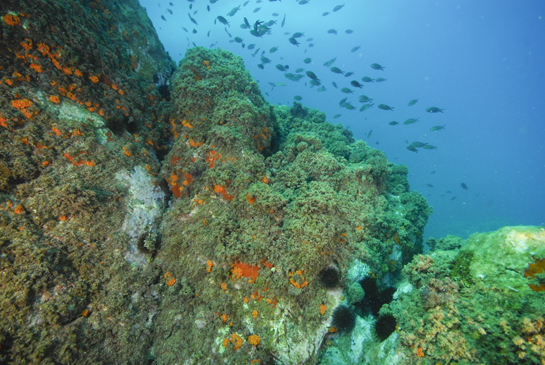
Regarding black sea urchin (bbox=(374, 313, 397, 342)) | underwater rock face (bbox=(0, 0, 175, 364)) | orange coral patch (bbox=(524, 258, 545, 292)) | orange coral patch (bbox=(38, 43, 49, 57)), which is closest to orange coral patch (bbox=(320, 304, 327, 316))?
black sea urchin (bbox=(374, 313, 397, 342))

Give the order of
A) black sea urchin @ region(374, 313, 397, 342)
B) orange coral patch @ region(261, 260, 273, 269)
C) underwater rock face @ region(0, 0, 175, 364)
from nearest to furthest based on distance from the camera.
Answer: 1. underwater rock face @ region(0, 0, 175, 364)
2. black sea urchin @ region(374, 313, 397, 342)
3. orange coral patch @ region(261, 260, 273, 269)

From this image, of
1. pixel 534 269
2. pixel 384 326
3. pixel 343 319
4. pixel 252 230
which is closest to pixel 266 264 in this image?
pixel 252 230

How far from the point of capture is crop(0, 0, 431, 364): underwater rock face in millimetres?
4035

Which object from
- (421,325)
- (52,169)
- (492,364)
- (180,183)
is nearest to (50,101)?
(52,169)

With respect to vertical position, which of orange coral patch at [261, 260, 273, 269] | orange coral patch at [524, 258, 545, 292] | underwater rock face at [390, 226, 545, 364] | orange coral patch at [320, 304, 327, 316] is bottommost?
orange coral patch at [320, 304, 327, 316]

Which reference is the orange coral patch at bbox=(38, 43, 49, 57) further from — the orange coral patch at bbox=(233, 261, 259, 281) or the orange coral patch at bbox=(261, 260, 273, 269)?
the orange coral patch at bbox=(261, 260, 273, 269)

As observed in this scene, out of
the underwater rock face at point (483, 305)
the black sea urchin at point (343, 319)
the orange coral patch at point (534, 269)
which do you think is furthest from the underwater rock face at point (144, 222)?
the orange coral patch at point (534, 269)

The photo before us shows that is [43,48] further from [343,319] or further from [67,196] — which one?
[343,319]

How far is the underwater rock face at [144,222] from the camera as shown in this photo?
404 cm

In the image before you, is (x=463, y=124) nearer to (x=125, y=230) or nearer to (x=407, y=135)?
(x=407, y=135)

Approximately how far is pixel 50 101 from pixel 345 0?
174 metres

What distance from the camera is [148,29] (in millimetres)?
8945

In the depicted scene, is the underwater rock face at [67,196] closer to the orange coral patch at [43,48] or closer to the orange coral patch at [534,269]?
the orange coral patch at [43,48]

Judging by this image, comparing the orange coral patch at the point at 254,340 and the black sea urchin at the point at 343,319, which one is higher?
the black sea urchin at the point at 343,319
